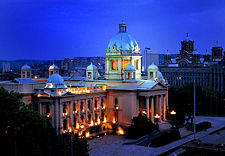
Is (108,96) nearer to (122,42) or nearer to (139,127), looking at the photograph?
(139,127)

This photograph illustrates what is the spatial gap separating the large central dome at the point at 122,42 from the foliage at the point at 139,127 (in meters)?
14.2

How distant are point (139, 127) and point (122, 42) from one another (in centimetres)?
1729

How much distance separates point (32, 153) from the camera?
3067 centimetres

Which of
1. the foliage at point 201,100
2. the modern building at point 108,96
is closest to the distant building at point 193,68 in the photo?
the foliage at point 201,100

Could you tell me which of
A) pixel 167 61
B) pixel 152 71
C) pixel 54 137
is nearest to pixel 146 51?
pixel 167 61

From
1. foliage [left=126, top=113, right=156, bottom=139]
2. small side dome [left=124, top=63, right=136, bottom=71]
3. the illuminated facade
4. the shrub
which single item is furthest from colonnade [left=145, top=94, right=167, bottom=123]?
the shrub

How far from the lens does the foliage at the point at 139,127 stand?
47619 mm

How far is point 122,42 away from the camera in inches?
2251

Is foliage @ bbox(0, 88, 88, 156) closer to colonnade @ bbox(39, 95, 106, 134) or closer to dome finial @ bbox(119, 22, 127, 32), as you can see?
colonnade @ bbox(39, 95, 106, 134)

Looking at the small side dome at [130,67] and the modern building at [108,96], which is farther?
the small side dome at [130,67]

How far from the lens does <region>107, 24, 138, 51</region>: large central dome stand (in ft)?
187

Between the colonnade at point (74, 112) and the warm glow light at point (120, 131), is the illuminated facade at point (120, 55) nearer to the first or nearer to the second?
the colonnade at point (74, 112)

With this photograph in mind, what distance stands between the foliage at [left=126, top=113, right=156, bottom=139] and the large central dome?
46.5 feet

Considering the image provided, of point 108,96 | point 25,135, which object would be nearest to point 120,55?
point 108,96
